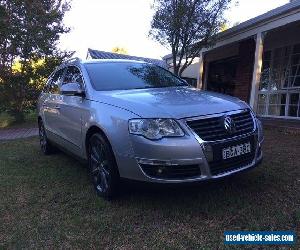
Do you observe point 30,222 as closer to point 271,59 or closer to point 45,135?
point 45,135

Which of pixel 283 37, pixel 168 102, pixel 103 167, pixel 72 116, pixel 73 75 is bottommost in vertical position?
pixel 103 167

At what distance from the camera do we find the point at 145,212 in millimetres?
4363

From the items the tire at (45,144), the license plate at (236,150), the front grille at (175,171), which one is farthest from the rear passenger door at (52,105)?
the license plate at (236,150)

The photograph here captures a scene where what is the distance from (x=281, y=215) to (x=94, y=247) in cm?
190

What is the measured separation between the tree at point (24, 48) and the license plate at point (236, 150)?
1213 cm

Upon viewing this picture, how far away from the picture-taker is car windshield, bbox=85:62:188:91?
209 inches

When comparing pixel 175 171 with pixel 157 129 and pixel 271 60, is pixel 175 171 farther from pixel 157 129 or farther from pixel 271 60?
pixel 271 60

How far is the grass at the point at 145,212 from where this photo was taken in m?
3.78

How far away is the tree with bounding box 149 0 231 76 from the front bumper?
10.0 m

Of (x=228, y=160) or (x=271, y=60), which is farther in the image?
(x=271, y=60)

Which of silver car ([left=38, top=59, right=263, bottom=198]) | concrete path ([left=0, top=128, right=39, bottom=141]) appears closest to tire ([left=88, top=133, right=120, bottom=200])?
silver car ([left=38, top=59, right=263, bottom=198])

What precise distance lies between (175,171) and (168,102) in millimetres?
809

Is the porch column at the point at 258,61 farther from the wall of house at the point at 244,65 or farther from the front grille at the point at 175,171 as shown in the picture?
the front grille at the point at 175,171

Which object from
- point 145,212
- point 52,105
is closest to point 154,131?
point 145,212
